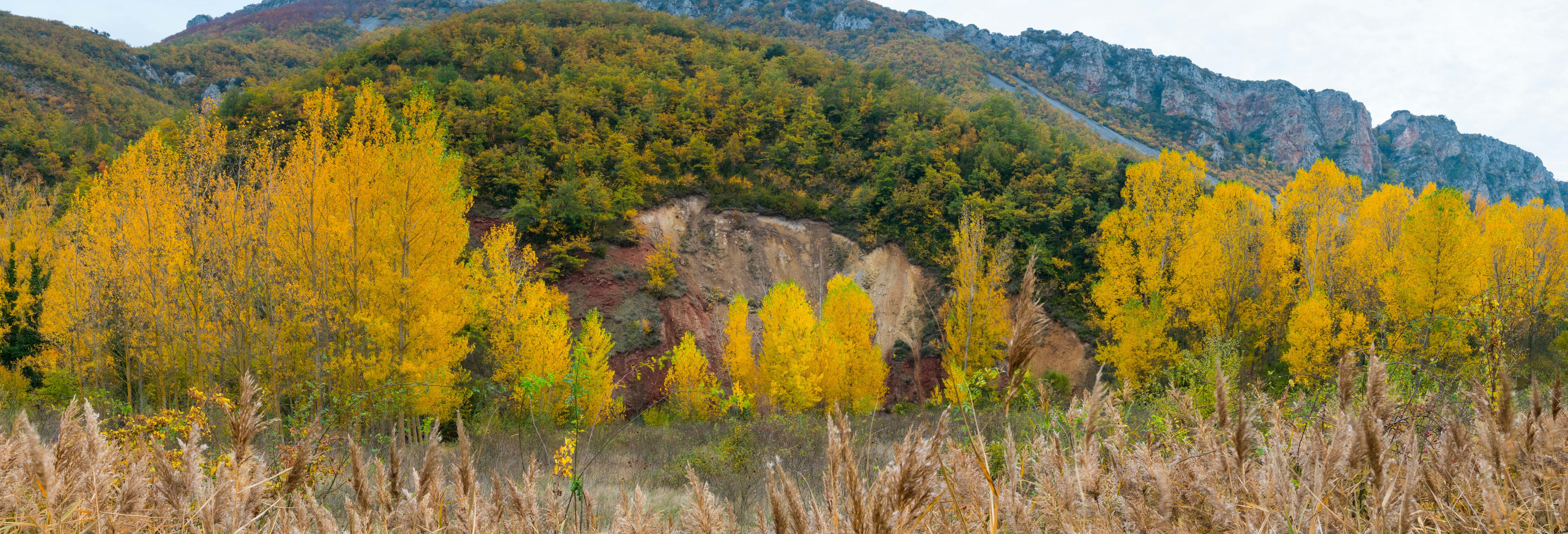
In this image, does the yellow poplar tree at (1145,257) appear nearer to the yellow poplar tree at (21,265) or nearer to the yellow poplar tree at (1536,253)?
the yellow poplar tree at (1536,253)

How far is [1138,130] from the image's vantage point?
6600 cm

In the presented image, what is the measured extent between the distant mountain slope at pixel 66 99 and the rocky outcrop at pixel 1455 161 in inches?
5009

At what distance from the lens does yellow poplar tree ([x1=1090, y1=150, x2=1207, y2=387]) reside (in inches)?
736

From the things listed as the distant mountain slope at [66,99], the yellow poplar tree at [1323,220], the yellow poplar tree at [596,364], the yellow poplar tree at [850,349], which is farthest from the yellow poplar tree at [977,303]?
the distant mountain slope at [66,99]

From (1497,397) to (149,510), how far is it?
Result: 3310 millimetres

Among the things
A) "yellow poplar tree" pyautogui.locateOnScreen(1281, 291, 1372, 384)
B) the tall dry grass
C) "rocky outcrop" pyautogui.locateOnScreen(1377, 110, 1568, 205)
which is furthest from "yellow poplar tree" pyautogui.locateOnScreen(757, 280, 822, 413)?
"rocky outcrop" pyautogui.locateOnScreen(1377, 110, 1568, 205)

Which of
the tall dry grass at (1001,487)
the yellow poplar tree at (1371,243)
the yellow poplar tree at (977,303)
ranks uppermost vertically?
the tall dry grass at (1001,487)

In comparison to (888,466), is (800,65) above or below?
above

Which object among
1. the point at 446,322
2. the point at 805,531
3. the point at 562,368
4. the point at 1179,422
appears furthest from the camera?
the point at 562,368

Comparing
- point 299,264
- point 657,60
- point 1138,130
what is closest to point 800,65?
point 657,60

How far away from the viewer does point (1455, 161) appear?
3386 inches

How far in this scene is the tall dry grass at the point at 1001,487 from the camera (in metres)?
0.97

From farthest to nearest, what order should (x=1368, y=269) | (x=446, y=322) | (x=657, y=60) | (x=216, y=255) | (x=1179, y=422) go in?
(x=657, y=60)
(x=1368, y=269)
(x=446, y=322)
(x=216, y=255)
(x=1179, y=422)

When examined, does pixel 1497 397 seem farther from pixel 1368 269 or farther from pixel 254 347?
pixel 1368 269
